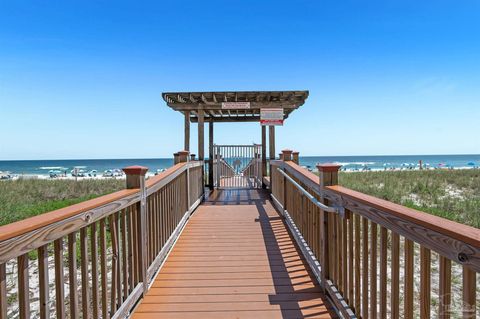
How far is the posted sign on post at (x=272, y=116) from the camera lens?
783 centimetres

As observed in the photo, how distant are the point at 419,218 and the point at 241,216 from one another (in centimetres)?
452

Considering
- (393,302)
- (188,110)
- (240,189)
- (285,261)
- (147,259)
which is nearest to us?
(393,302)

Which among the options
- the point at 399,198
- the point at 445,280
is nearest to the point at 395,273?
the point at 445,280

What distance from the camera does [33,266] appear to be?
161 inches

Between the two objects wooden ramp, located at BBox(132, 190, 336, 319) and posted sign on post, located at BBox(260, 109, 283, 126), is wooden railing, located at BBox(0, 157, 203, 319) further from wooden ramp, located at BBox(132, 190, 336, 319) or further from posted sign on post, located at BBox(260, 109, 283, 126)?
posted sign on post, located at BBox(260, 109, 283, 126)

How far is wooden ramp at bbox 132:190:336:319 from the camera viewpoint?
2449 mm

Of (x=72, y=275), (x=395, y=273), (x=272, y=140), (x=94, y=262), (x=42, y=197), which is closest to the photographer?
(x=395, y=273)

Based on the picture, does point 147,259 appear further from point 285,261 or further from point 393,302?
point 393,302

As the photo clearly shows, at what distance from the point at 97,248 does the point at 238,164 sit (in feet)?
36.1

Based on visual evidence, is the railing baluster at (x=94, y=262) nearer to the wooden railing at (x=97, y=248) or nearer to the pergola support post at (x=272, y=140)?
the wooden railing at (x=97, y=248)

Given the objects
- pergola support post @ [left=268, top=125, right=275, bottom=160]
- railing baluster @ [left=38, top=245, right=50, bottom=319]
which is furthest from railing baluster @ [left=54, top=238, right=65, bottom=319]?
pergola support post @ [left=268, top=125, right=275, bottom=160]

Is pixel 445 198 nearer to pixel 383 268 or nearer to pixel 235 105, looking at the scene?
pixel 235 105

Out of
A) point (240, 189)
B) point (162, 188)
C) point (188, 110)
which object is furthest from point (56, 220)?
point (240, 189)

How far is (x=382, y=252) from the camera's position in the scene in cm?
170
